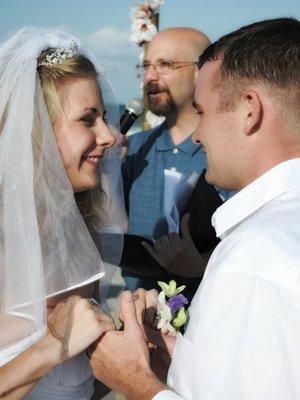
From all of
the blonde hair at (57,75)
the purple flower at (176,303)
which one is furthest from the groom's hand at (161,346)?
the blonde hair at (57,75)

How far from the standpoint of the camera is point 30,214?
6.37 feet

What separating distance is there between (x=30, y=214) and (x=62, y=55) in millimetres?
805

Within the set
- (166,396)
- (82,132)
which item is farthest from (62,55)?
(166,396)

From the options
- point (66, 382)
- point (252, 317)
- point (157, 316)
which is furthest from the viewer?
point (66, 382)

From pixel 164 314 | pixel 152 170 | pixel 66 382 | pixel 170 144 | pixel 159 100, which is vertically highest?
pixel 159 100

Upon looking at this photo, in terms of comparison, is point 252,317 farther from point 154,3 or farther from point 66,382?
point 154,3

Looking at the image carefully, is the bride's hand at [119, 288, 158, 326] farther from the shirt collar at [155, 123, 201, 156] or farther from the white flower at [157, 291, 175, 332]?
the shirt collar at [155, 123, 201, 156]

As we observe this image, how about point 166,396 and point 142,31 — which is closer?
point 166,396

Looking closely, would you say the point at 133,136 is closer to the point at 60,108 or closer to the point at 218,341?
the point at 60,108

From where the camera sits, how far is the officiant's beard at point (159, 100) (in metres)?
4.12

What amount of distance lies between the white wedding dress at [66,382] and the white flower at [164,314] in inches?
19.6

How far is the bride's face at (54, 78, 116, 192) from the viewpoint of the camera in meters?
2.37

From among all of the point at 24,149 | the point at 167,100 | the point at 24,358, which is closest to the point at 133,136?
the point at 167,100

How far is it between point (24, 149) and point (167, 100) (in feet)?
7.43
